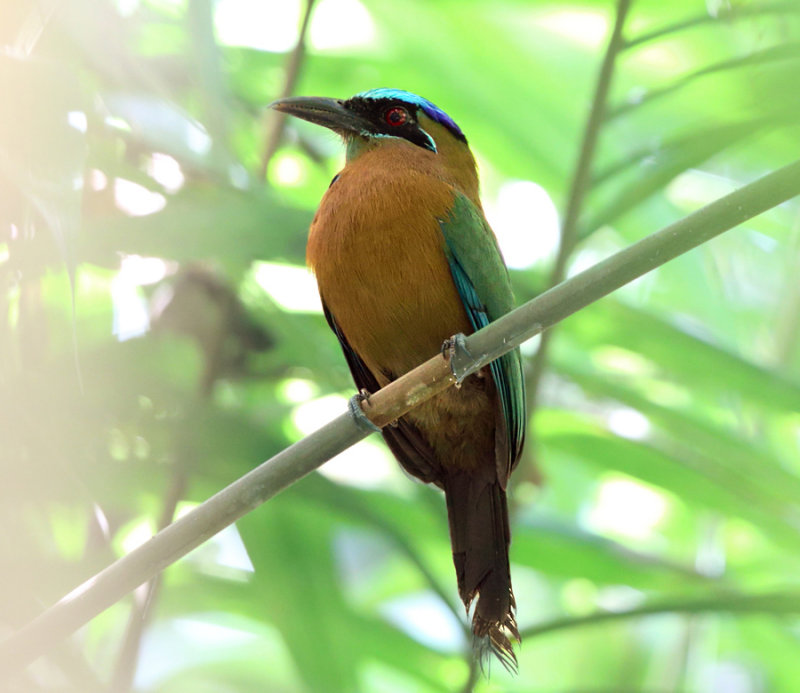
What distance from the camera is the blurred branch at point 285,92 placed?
2.68 metres

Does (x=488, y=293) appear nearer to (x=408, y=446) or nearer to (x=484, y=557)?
(x=408, y=446)

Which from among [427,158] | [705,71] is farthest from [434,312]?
[705,71]

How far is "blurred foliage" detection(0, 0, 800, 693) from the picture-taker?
154cm

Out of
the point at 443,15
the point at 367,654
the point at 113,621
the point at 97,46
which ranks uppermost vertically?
the point at 443,15

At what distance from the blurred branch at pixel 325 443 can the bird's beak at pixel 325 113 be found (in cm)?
136

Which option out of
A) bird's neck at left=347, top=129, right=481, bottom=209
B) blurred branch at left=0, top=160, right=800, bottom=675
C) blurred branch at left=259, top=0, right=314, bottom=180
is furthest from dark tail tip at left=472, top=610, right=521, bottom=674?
blurred branch at left=259, top=0, right=314, bottom=180

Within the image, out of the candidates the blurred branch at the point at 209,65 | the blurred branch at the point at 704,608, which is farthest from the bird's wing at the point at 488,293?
the blurred branch at the point at 209,65

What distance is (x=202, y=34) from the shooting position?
7.66ft

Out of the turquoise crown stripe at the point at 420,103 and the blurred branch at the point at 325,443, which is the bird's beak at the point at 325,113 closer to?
the turquoise crown stripe at the point at 420,103

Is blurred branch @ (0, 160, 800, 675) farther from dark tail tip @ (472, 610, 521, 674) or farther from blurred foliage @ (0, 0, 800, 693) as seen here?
dark tail tip @ (472, 610, 521, 674)

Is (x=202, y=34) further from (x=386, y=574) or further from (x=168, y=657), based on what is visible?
(x=386, y=574)

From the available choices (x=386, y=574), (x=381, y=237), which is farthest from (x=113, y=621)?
(x=381, y=237)

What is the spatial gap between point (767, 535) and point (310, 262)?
1442 mm

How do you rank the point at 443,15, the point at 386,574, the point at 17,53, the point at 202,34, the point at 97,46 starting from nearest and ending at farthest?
the point at 17,53, the point at 97,46, the point at 202,34, the point at 443,15, the point at 386,574
